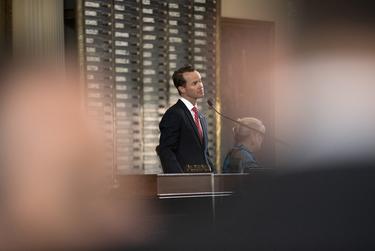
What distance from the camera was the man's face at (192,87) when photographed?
3408 millimetres

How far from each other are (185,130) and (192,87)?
187 mm

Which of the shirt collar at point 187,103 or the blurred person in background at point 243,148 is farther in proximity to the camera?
the shirt collar at point 187,103

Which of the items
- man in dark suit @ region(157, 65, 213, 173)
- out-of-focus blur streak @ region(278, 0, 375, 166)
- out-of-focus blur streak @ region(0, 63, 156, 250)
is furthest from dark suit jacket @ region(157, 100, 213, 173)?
out-of-focus blur streak @ region(278, 0, 375, 166)

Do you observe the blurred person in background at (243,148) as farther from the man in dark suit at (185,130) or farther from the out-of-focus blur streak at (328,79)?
the out-of-focus blur streak at (328,79)

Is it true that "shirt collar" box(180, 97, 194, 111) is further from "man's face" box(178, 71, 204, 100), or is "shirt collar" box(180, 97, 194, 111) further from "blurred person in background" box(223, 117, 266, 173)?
"blurred person in background" box(223, 117, 266, 173)

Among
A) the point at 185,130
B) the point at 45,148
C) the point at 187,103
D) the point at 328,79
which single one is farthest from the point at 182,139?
the point at 328,79

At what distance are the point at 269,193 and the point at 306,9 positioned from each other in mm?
4646

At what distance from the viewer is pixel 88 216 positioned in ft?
8.50

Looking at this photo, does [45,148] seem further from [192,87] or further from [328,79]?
[328,79]

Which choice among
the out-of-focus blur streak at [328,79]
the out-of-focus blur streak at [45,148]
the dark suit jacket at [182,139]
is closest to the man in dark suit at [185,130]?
the dark suit jacket at [182,139]

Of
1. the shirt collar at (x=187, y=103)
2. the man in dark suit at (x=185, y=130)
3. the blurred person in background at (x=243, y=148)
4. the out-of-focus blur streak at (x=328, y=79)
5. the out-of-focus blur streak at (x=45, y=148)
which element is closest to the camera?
the blurred person in background at (x=243, y=148)

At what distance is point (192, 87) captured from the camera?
341 centimetres

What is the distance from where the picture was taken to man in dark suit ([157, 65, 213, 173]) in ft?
10.9

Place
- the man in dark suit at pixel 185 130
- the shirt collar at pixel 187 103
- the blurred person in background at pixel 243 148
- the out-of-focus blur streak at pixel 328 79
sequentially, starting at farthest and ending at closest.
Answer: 1. the out-of-focus blur streak at pixel 328 79
2. the shirt collar at pixel 187 103
3. the man in dark suit at pixel 185 130
4. the blurred person in background at pixel 243 148
